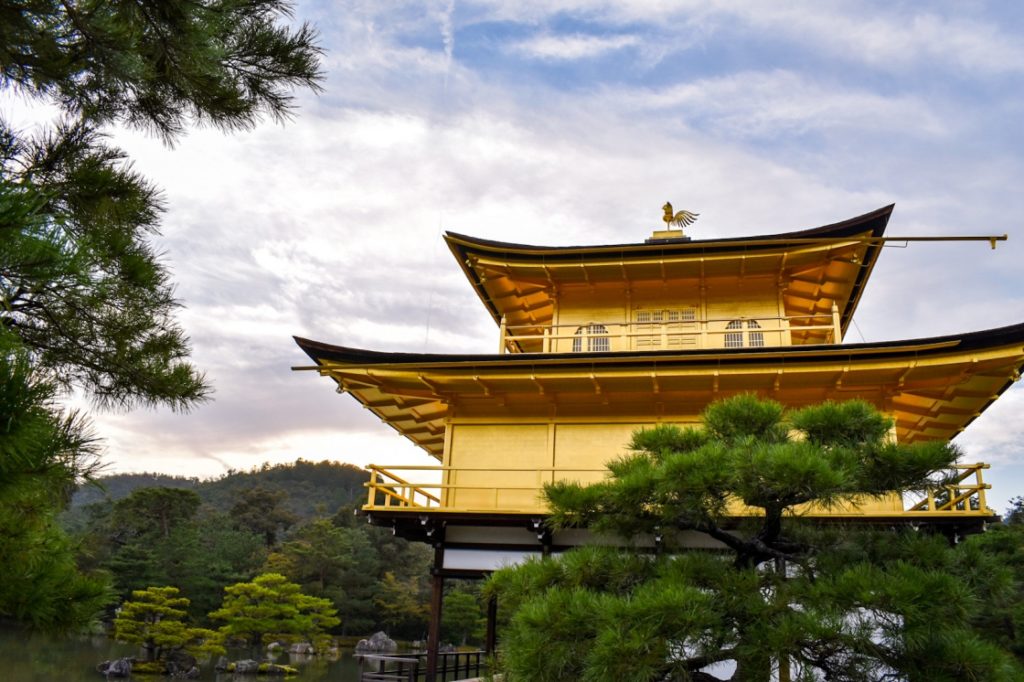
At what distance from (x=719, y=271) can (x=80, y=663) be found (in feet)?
81.0

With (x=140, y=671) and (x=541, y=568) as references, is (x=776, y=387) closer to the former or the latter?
(x=541, y=568)

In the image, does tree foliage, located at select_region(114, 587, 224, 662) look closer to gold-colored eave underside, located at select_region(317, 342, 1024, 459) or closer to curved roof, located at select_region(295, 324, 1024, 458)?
gold-colored eave underside, located at select_region(317, 342, 1024, 459)

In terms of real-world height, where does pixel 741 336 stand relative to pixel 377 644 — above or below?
above

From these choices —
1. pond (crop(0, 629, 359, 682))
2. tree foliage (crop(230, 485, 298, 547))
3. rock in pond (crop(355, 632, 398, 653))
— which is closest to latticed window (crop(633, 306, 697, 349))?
pond (crop(0, 629, 359, 682))

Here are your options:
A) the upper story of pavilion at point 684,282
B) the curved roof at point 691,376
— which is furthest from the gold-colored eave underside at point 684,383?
the upper story of pavilion at point 684,282

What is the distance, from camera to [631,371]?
10.2m

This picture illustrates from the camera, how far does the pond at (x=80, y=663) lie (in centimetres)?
2155

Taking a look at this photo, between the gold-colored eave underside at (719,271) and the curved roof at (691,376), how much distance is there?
149 cm

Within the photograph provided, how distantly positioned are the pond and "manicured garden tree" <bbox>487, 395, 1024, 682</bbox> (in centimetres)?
1805

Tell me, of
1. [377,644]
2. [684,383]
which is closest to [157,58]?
[684,383]

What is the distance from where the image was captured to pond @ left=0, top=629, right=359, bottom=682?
21.5m

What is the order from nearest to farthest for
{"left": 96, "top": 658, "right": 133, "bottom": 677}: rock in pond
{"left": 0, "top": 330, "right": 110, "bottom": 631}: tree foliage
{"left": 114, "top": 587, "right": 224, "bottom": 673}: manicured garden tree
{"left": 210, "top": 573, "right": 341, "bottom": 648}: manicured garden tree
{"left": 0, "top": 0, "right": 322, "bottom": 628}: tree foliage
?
{"left": 0, "top": 330, "right": 110, "bottom": 631}: tree foliage, {"left": 0, "top": 0, "right": 322, "bottom": 628}: tree foliage, {"left": 96, "top": 658, "right": 133, "bottom": 677}: rock in pond, {"left": 114, "top": 587, "right": 224, "bottom": 673}: manicured garden tree, {"left": 210, "top": 573, "right": 341, "bottom": 648}: manicured garden tree

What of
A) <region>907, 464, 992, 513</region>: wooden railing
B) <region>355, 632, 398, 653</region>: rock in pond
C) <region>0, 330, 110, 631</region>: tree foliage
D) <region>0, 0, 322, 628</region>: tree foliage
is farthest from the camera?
<region>355, 632, 398, 653</region>: rock in pond

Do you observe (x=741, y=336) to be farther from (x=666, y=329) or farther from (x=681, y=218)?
(x=681, y=218)
